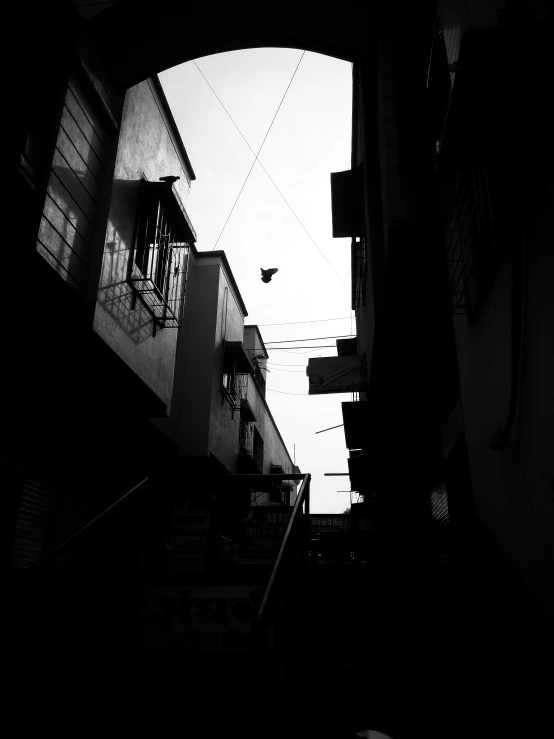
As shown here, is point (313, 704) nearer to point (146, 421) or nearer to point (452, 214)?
point (452, 214)

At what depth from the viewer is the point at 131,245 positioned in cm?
894

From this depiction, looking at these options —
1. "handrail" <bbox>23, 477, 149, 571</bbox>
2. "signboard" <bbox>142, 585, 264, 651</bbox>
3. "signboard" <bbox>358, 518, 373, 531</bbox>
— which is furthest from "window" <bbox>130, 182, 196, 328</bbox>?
"signboard" <bbox>358, 518, 373, 531</bbox>

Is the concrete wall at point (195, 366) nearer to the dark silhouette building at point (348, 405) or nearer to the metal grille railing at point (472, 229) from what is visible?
the dark silhouette building at point (348, 405)

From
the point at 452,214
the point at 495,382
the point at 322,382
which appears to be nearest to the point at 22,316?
the point at 452,214

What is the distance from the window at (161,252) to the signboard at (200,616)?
5.25 metres

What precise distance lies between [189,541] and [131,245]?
15.9 ft

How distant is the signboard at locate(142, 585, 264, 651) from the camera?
4.79m

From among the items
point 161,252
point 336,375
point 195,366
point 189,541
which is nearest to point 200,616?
point 189,541

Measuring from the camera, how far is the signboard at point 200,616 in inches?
188

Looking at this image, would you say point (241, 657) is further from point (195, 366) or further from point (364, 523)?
point (364, 523)

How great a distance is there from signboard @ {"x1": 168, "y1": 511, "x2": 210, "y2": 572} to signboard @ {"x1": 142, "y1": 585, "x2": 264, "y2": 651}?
2.73 ft

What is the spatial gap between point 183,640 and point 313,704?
4.08 ft

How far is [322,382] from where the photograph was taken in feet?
46.1

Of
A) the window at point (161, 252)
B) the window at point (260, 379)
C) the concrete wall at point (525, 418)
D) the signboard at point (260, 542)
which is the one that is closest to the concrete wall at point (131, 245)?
the window at point (161, 252)
